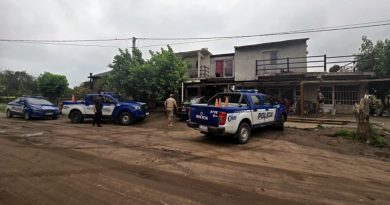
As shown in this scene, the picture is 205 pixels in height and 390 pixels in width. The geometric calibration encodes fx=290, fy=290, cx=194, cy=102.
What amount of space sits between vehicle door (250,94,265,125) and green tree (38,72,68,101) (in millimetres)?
25451

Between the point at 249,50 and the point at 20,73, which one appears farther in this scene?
the point at 20,73

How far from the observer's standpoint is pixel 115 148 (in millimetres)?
9102

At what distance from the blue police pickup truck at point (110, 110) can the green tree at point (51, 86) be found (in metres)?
15.3

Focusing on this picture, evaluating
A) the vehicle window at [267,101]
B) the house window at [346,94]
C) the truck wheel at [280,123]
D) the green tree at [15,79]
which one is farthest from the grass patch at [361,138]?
the green tree at [15,79]

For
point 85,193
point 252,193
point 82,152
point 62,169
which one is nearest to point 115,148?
point 82,152

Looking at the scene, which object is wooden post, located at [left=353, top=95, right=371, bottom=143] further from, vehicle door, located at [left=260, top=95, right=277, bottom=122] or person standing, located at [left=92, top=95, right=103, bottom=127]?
person standing, located at [left=92, top=95, right=103, bottom=127]

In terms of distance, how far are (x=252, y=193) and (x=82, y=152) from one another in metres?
5.34

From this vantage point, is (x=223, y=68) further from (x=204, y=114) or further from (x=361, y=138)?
(x=204, y=114)

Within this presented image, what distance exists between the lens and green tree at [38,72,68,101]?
3111 centimetres

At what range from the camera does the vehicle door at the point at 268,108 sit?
12.0m

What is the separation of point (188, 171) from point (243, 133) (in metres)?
4.53

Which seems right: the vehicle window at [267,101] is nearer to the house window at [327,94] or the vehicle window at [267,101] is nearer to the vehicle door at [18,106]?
the house window at [327,94]

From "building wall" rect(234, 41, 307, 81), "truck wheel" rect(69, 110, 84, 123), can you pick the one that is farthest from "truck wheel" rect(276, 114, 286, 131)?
"truck wheel" rect(69, 110, 84, 123)

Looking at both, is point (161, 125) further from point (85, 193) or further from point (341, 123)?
point (85, 193)
